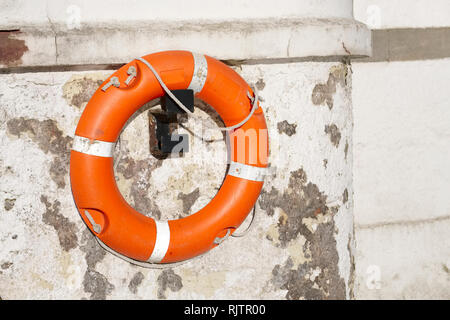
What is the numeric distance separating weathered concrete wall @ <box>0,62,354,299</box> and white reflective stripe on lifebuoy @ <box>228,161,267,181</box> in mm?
107

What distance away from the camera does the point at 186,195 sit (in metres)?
1.88

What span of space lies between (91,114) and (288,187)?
80 centimetres

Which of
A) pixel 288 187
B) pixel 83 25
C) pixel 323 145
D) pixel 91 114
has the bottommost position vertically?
pixel 288 187

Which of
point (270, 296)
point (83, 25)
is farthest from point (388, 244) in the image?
point (83, 25)

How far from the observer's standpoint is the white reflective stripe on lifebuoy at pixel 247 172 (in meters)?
1.79

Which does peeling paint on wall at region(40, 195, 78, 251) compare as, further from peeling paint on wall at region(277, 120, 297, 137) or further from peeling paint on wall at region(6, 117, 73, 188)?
peeling paint on wall at region(277, 120, 297, 137)

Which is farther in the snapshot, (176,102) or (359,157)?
(359,157)

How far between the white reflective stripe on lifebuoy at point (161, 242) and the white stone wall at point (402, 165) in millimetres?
1185

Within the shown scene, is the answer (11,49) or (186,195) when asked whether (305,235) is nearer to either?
(186,195)

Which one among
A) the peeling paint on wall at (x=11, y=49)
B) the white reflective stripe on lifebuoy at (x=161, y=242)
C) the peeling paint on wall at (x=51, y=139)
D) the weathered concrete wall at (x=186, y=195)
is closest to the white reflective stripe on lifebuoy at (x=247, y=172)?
the weathered concrete wall at (x=186, y=195)

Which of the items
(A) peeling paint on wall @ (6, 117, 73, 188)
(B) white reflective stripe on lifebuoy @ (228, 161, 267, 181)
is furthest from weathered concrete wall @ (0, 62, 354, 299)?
(B) white reflective stripe on lifebuoy @ (228, 161, 267, 181)
